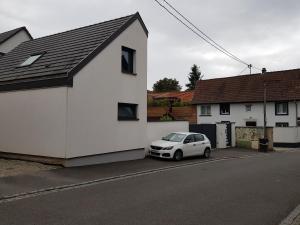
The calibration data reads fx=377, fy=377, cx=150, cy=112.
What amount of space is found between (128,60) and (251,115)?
27145 millimetres

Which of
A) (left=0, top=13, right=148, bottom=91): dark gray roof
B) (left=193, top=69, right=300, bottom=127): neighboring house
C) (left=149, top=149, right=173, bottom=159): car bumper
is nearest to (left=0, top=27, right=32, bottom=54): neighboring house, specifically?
(left=0, top=13, right=148, bottom=91): dark gray roof

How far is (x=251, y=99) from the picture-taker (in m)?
43.1

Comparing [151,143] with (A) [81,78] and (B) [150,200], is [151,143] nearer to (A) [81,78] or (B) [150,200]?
(A) [81,78]

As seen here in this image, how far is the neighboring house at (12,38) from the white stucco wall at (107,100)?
11.1m

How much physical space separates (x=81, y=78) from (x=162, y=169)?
5.13 m

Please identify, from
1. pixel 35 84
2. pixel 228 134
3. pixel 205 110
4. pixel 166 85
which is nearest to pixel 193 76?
pixel 166 85

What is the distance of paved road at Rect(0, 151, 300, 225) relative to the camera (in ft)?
24.2

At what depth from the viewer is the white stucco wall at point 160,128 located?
68.8 ft

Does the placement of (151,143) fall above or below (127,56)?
below

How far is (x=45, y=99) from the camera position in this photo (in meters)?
15.9

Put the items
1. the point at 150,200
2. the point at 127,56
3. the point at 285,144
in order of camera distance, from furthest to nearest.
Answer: the point at 285,144 < the point at 127,56 < the point at 150,200

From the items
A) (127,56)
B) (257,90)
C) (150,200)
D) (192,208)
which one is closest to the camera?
(192,208)

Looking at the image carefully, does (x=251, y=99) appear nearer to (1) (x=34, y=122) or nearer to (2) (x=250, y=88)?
(2) (x=250, y=88)

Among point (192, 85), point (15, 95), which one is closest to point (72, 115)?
point (15, 95)
